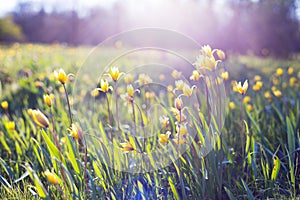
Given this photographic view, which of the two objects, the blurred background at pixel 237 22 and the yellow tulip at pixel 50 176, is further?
the blurred background at pixel 237 22

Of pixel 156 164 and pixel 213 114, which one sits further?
pixel 213 114

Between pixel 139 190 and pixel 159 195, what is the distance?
0.09 m

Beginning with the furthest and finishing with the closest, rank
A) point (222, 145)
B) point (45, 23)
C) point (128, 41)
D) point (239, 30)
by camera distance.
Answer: point (45, 23) → point (128, 41) → point (239, 30) → point (222, 145)

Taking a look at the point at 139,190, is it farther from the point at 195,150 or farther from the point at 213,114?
the point at 213,114

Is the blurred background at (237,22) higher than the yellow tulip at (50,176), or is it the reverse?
the blurred background at (237,22)

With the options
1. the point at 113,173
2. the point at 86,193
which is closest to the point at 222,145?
the point at 113,173

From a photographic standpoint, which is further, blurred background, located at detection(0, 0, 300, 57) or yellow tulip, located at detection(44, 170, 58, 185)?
blurred background, located at detection(0, 0, 300, 57)

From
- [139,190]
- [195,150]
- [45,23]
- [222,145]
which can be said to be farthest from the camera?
[45,23]

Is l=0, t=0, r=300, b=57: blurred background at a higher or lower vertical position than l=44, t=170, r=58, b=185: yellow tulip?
higher

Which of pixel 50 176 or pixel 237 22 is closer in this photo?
pixel 50 176

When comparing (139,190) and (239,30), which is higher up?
(239,30)

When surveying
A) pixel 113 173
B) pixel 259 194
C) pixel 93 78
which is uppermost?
pixel 93 78

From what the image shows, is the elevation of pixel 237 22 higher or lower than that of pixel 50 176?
higher

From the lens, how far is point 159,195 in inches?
54.2
